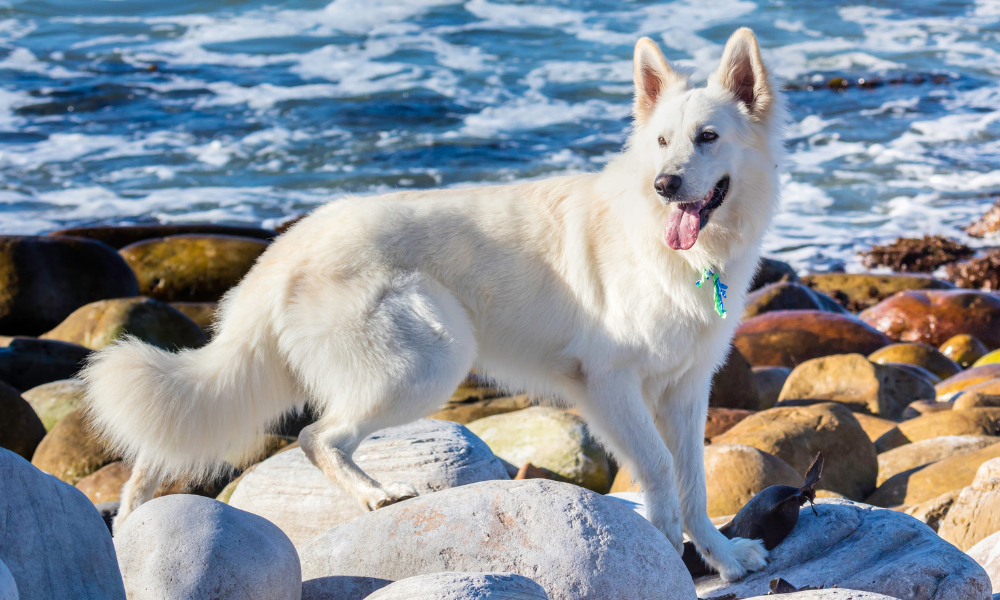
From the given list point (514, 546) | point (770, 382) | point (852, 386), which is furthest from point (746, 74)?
point (770, 382)

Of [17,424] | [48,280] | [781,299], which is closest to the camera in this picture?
[17,424]

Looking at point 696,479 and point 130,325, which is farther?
point 130,325

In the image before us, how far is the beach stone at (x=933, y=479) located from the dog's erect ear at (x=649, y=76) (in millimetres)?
2942

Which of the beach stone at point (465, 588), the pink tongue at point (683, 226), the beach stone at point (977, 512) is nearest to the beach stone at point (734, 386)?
the beach stone at point (977, 512)

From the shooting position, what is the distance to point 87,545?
2.84m

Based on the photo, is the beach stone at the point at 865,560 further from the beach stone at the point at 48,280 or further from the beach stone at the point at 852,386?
the beach stone at the point at 48,280

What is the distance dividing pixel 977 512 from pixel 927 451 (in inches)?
64.6

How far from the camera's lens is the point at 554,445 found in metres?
5.80

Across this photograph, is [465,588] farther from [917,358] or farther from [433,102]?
[433,102]

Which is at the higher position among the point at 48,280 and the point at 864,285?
the point at 48,280

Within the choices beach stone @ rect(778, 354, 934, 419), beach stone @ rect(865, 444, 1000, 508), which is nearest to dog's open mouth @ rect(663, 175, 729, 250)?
beach stone @ rect(865, 444, 1000, 508)

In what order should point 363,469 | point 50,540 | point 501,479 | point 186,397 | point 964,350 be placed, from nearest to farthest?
point 50,540, point 186,397, point 501,479, point 363,469, point 964,350

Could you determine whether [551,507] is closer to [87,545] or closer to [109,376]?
[87,545]

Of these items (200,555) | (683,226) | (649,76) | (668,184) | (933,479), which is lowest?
(933,479)
